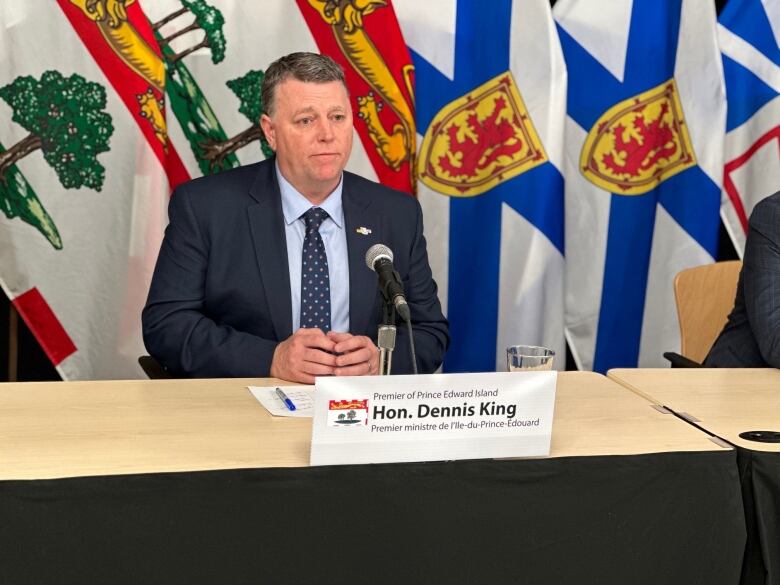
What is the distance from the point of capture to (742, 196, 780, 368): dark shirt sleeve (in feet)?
8.36

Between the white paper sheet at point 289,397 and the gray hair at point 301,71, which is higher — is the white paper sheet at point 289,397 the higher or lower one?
the lower one

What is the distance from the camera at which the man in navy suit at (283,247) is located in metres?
2.68

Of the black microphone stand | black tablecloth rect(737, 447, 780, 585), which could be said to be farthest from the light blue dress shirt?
black tablecloth rect(737, 447, 780, 585)

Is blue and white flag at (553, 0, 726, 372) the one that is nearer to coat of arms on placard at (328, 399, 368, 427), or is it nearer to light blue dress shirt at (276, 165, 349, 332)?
light blue dress shirt at (276, 165, 349, 332)

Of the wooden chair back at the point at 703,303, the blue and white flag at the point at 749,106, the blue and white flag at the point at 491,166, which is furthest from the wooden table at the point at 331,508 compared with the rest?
the blue and white flag at the point at 749,106

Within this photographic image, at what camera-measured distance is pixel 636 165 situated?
398 cm

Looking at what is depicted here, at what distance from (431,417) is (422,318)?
3.76 ft

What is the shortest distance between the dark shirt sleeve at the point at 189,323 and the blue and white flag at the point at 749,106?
2253mm

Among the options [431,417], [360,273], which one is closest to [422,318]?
[360,273]

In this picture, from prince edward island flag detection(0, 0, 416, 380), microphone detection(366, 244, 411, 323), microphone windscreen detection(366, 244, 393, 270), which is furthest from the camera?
prince edward island flag detection(0, 0, 416, 380)

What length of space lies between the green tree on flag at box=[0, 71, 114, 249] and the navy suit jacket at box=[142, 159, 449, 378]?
0.92 meters

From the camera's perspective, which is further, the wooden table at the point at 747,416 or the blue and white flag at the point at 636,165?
the blue and white flag at the point at 636,165

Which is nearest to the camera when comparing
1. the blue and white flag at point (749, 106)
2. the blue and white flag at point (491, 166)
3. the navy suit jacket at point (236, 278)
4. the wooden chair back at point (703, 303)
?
the navy suit jacket at point (236, 278)

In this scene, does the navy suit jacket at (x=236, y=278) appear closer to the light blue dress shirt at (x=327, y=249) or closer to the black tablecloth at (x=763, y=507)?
the light blue dress shirt at (x=327, y=249)
